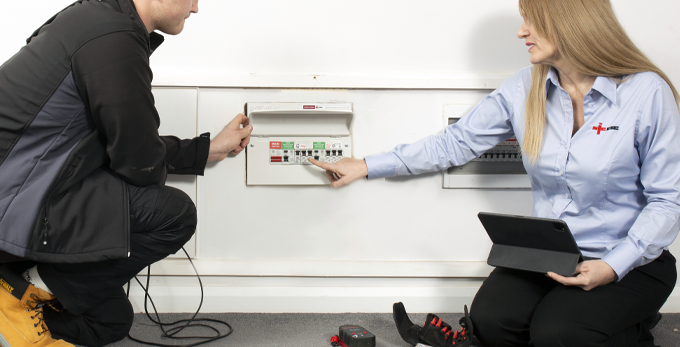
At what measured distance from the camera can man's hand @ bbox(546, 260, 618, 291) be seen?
3.32 ft

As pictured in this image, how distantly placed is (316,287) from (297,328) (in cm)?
17

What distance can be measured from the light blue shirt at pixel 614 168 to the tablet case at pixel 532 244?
79 millimetres

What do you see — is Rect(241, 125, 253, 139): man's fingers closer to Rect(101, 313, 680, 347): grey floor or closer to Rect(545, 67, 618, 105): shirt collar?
Rect(101, 313, 680, 347): grey floor

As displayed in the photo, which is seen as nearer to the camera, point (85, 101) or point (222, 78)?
point (85, 101)

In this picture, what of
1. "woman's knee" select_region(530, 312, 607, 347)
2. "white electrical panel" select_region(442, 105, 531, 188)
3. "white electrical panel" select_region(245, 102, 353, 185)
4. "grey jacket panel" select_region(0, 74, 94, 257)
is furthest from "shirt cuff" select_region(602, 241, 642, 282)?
"grey jacket panel" select_region(0, 74, 94, 257)

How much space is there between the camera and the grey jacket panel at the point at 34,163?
92 cm

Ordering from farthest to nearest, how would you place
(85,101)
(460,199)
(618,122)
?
(460,199)
(618,122)
(85,101)

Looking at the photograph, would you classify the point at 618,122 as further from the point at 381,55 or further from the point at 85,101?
the point at 85,101

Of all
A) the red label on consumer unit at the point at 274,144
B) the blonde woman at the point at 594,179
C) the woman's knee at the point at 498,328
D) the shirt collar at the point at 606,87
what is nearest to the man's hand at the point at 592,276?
the blonde woman at the point at 594,179

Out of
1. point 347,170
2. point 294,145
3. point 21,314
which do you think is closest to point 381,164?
point 347,170

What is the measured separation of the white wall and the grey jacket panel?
0.50 meters

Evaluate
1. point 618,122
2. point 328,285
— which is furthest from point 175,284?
point 618,122

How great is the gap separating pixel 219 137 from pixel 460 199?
0.76 metres

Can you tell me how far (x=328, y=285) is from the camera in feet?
4.96
